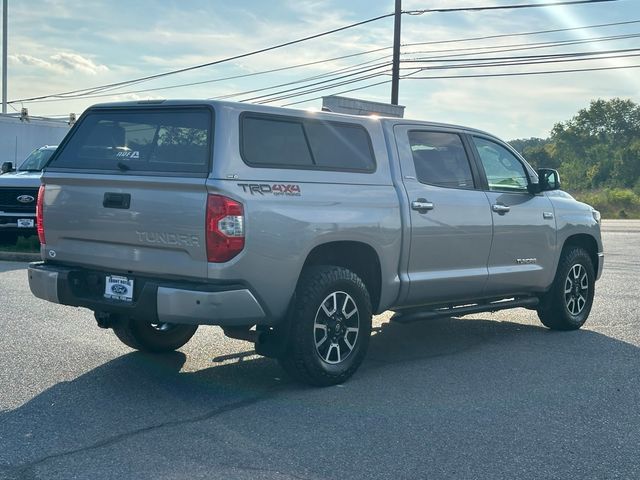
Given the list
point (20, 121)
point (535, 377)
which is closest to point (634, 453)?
point (535, 377)

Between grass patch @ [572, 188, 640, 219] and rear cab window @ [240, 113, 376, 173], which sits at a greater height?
rear cab window @ [240, 113, 376, 173]

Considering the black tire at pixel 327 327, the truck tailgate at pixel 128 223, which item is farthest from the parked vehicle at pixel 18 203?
the black tire at pixel 327 327

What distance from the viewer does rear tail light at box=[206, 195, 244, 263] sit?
517 centimetres

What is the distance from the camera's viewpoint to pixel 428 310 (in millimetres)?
7000

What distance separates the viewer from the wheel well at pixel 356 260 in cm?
598

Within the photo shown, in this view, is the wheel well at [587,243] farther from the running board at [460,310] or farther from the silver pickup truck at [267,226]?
the silver pickup truck at [267,226]

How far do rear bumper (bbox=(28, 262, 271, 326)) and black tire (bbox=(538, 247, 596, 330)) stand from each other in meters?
3.72

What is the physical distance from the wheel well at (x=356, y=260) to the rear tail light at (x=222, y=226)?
2.67 ft

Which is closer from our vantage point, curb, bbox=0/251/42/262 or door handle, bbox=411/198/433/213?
door handle, bbox=411/198/433/213

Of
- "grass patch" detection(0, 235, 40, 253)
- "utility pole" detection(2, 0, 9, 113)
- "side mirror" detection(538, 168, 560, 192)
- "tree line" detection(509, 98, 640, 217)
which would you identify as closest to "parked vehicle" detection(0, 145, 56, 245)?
"grass patch" detection(0, 235, 40, 253)

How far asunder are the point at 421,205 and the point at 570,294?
2.63 metres

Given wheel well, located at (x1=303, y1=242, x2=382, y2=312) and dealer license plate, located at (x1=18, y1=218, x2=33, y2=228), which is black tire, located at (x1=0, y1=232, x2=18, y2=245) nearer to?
dealer license plate, located at (x1=18, y1=218, x2=33, y2=228)

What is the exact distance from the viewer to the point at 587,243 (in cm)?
864

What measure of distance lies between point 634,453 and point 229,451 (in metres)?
2.25
